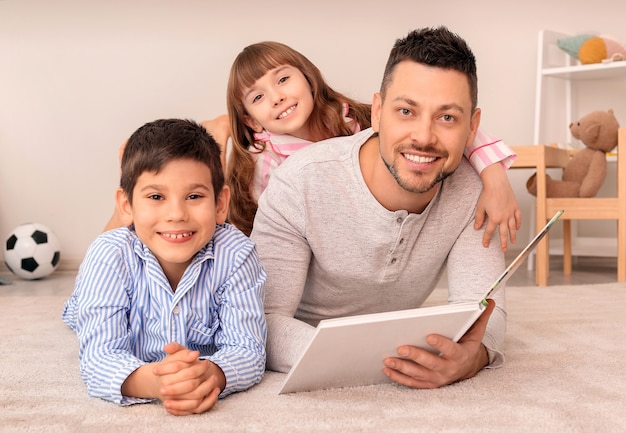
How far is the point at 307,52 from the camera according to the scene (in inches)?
137

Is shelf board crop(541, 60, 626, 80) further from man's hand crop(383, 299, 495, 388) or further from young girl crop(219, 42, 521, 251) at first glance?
man's hand crop(383, 299, 495, 388)

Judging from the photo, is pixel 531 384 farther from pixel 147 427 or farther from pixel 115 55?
pixel 115 55

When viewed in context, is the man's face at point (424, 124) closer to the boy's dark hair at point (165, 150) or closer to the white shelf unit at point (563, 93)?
the boy's dark hair at point (165, 150)

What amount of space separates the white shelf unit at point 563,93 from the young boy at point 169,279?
→ 96.3 inches

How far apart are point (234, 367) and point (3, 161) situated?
2697mm

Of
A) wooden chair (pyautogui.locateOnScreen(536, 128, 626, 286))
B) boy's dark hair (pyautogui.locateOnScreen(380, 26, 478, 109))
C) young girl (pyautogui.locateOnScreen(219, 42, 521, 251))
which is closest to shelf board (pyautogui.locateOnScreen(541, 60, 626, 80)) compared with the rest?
wooden chair (pyautogui.locateOnScreen(536, 128, 626, 286))

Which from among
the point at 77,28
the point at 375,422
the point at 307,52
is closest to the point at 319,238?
the point at 375,422

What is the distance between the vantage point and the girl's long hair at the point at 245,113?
1864mm

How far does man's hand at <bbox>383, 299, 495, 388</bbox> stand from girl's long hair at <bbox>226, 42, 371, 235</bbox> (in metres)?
0.82

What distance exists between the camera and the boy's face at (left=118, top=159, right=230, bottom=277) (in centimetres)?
116

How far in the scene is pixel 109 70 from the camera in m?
3.44

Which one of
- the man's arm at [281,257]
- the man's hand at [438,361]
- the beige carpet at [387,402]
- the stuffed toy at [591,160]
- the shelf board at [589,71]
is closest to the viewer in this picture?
the beige carpet at [387,402]

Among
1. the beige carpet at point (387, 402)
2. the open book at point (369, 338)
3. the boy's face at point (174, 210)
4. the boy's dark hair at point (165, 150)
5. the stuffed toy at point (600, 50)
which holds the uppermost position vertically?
the stuffed toy at point (600, 50)

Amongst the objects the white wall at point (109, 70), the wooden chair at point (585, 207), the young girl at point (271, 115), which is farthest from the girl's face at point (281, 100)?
the white wall at point (109, 70)
